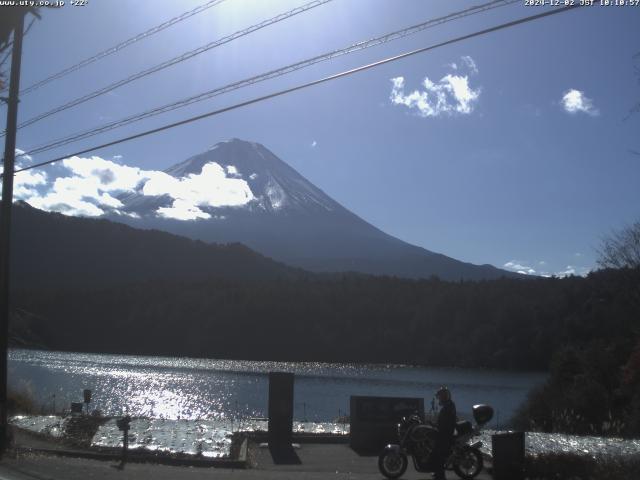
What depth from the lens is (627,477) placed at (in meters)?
9.24

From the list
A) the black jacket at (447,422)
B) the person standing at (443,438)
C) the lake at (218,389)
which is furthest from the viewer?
the lake at (218,389)

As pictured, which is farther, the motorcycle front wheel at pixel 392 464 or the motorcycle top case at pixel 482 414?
the motorcycle front wheel at pixel 392 464

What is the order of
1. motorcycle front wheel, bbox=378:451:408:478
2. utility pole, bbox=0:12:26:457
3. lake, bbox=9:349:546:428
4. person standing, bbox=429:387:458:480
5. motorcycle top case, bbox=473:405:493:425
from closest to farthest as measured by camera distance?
1. person standing, bbox=429:387:458:480
2. motorcycle top case, bbox=473:405:493:425
3. motorcycle front wheel, bbox=378:451:408:478
4. utility pole, bbox=0:12:26:457
5. lake, bbox=9:349:546:428

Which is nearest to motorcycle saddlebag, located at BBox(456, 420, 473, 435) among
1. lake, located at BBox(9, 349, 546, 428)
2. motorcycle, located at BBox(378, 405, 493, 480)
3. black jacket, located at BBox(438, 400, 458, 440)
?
motorcycle, located at BBox(378, 405, 493, 480)

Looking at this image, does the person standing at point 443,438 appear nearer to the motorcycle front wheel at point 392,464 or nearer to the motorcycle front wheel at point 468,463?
the motorcycle front wheel at point 468,463

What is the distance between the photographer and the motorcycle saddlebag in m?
10.8

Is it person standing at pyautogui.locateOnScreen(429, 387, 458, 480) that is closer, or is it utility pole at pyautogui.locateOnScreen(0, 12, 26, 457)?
person standing at pyautogui.locateOnScreen(429, 387, 458, 480)

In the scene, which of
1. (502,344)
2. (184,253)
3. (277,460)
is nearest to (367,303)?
(502,344)

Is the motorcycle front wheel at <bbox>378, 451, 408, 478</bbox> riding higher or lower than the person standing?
lower

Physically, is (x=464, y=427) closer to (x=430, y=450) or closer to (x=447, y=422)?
(x=447, y=422)

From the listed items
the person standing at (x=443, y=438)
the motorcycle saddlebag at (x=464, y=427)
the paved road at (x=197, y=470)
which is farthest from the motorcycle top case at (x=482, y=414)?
the paved road at (x=197, y=470)

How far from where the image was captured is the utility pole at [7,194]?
15.0 m

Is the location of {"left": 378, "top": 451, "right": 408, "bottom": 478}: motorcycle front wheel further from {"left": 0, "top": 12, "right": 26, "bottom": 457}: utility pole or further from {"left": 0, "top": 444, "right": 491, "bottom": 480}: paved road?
{"left": 0, "top": 12, "right": 26, "bottom": 457}: utility pole

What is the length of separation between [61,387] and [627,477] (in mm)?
40665
